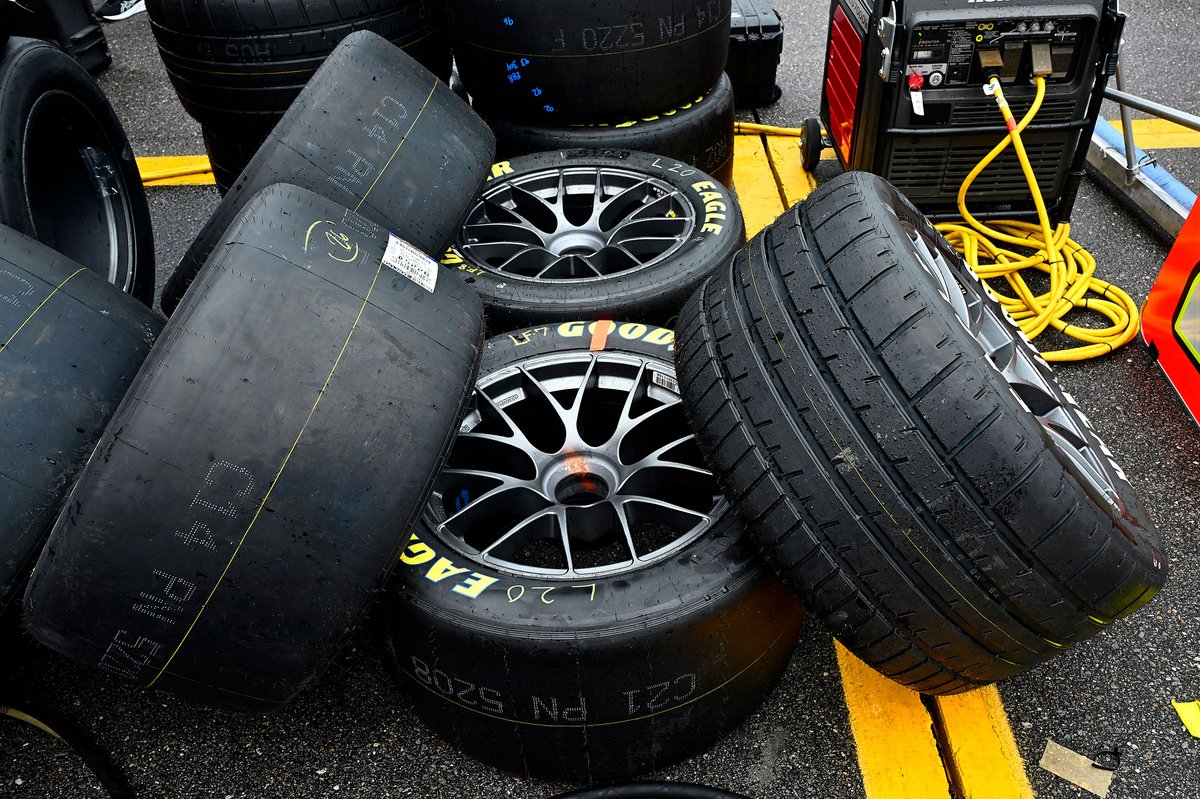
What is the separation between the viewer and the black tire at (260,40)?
3.43 metres

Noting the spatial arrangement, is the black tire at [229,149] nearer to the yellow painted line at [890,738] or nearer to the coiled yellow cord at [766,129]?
the coiled yellow cord at [766,129]

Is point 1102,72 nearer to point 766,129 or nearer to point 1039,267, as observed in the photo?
point 1039,267

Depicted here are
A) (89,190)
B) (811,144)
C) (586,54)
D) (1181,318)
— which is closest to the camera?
(1181,318)

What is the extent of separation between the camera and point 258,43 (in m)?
3.47

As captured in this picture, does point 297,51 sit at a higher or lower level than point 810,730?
higher

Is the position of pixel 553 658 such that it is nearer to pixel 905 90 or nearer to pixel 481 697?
pixel 481 697

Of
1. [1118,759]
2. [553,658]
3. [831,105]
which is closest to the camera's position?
[553,658]

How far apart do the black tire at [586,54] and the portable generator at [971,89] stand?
0.67m

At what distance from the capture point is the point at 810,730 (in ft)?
7.47

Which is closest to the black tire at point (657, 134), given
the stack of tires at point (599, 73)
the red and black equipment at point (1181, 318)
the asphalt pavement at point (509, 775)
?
the stack of tires at point (599, 73)

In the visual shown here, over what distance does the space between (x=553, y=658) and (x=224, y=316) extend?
0.98 metres

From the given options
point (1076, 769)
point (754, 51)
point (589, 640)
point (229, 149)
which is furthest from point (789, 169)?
point (589, 640)

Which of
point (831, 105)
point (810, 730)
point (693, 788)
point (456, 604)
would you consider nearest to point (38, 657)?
point (456, 604)

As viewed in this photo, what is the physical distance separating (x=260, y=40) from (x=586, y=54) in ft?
Result: 4.27
